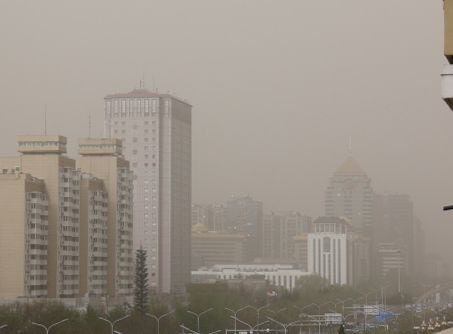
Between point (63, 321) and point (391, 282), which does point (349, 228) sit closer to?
point (391, 282)

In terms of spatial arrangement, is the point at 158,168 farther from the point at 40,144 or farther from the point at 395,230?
the point at 395,230

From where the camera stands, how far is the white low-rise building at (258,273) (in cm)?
9738

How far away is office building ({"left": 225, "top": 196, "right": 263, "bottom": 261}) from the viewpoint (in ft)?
389

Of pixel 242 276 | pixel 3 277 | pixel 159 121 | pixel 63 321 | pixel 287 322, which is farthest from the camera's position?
pixel 242 276

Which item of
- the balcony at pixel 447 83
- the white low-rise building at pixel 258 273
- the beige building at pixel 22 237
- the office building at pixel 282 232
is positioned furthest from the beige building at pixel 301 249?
the balcony at pixel 447 83

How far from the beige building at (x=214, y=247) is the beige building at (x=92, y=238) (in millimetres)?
53455

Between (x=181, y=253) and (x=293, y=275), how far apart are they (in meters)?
25.5

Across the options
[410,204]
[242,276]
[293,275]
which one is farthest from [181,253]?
[410,204]

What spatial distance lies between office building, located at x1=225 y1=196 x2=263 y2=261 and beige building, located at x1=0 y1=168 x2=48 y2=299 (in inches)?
2602

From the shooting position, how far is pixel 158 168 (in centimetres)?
7694

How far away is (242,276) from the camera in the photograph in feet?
314

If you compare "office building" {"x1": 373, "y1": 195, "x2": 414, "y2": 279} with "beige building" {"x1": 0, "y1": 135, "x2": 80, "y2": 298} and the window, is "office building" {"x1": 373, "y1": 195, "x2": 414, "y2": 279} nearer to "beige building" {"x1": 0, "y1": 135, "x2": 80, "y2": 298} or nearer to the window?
the window

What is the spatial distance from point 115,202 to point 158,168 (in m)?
18.0

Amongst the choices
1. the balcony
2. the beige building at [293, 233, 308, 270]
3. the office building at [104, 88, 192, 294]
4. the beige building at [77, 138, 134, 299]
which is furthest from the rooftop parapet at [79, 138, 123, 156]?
the balcony
